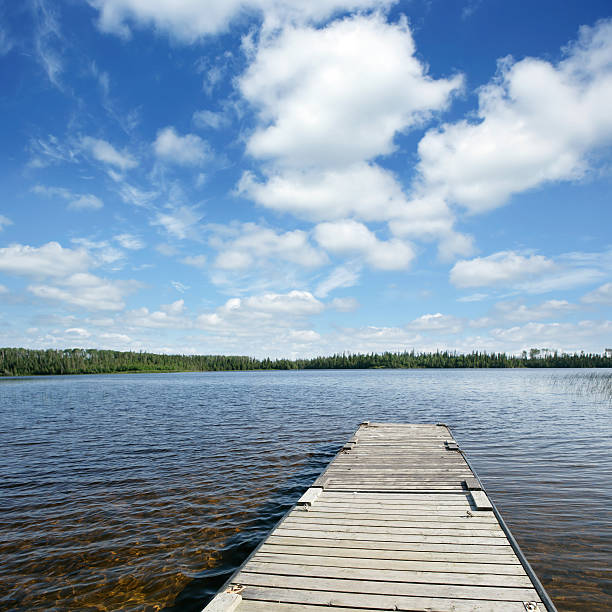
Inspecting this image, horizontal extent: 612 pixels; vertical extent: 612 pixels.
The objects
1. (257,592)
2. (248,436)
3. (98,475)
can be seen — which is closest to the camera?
(257,592)

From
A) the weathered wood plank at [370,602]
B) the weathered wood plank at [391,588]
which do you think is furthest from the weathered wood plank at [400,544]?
the weathered wood plank at [370,602]

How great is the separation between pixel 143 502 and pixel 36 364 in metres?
201

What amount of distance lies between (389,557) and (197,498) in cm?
802

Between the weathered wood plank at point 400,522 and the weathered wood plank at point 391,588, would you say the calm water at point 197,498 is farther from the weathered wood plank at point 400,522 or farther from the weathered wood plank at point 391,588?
the weathered wood plank at point 391,588

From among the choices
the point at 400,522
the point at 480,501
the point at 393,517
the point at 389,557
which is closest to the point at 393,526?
the point at 400,522

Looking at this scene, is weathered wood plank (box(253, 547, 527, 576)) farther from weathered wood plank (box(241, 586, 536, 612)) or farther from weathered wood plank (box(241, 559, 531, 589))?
weathered wood plank (box(241, 586, 536, 612))

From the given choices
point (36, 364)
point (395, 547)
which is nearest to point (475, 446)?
point (395, 547)

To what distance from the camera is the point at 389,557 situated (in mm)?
6664

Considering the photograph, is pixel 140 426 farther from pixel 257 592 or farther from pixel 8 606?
pixel 257 592

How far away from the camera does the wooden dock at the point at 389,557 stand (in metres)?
5.43

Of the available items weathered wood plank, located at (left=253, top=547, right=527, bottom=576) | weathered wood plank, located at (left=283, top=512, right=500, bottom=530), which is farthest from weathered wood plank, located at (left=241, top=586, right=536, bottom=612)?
weathered wood plank, located at (left=283, top=512, right=500, bottom=530)

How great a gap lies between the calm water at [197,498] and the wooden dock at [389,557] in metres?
1.82

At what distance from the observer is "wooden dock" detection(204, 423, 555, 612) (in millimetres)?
5434

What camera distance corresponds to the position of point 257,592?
5.71m
